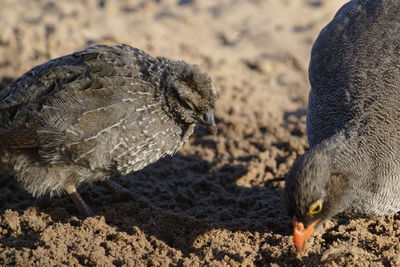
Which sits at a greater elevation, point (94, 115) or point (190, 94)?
point (190, 94)

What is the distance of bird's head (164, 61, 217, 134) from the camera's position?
4.84 metres

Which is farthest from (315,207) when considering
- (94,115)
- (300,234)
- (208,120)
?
(94,115)

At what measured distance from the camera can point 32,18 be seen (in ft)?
30.6

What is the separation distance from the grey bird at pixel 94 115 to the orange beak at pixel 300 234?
4.40 feet

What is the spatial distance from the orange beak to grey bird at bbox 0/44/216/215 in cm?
134

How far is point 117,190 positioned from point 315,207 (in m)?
2.31

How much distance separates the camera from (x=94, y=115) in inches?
183

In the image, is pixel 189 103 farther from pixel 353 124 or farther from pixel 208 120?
pixel 353 124

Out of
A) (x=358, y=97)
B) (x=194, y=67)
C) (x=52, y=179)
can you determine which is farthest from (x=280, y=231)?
(x=52, y=179)

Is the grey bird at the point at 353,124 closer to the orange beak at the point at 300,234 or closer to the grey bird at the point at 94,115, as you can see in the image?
the orange beak at the point at 300,234

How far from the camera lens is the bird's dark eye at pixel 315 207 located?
409 centimetres

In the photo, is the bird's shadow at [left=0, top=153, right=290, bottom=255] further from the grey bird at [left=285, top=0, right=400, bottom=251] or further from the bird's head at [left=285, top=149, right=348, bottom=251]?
the grey bird at [left=285, top=0, right=400, bottom=251]

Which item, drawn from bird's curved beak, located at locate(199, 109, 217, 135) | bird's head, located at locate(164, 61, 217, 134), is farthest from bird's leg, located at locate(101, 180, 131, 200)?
bird's curved beak, located at locate(199, 109, 217, 135)

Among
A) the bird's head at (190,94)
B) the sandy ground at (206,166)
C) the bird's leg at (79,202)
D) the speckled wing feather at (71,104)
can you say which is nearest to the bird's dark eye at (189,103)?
the bird's head at (190,94)
